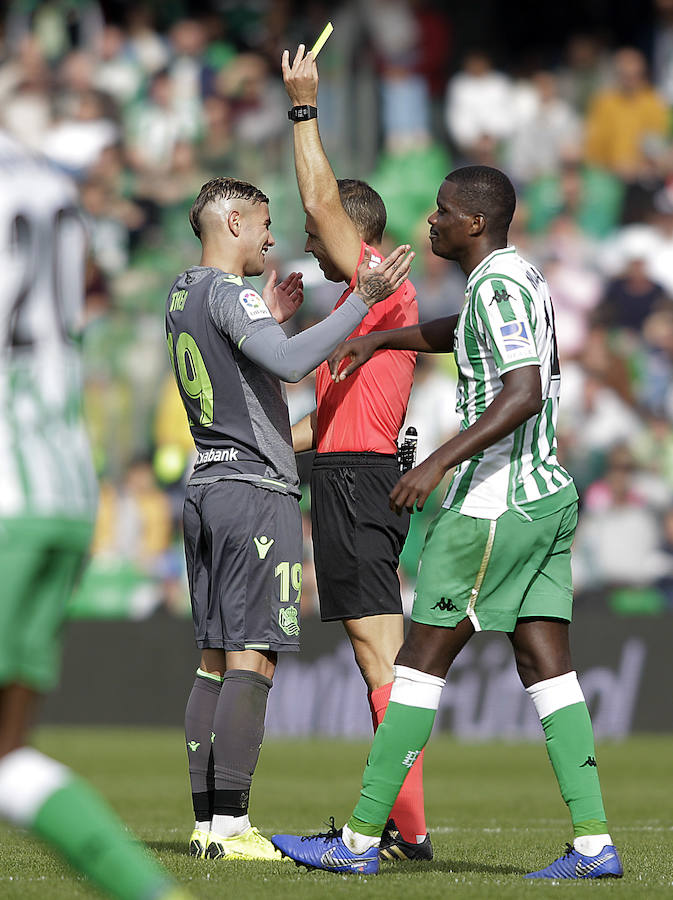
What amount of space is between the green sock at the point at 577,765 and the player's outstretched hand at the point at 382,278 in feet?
5.16

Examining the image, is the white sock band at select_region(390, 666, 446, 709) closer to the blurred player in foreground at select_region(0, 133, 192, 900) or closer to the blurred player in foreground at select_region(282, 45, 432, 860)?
the blurred player in foreground at select_region(282, 45, 432, 860)

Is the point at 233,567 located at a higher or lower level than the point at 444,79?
Answer: lower

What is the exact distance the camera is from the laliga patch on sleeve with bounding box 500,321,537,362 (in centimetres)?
503

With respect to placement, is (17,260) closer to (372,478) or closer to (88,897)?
(88,897)

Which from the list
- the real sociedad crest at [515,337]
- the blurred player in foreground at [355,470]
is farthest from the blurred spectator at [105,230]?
the real sociedad crest at [515,337]

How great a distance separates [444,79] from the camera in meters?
19.0

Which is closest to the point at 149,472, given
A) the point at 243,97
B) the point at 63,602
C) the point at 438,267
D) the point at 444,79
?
the point at 438,267

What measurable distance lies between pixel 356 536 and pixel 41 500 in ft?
7.85

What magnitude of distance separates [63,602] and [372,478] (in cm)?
241

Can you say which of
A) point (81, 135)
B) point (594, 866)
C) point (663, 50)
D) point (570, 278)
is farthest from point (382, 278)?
point (663, 50)

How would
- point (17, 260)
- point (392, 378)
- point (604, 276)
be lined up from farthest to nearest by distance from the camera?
point (604, 276)
point (392, 378)
point (17, 260)

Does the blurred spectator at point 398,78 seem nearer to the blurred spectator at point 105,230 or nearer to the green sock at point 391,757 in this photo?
the blurred spectator at point 105,230

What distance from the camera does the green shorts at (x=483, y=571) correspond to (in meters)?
5.10

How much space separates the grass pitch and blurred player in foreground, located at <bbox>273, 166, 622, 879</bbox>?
0.75ft
